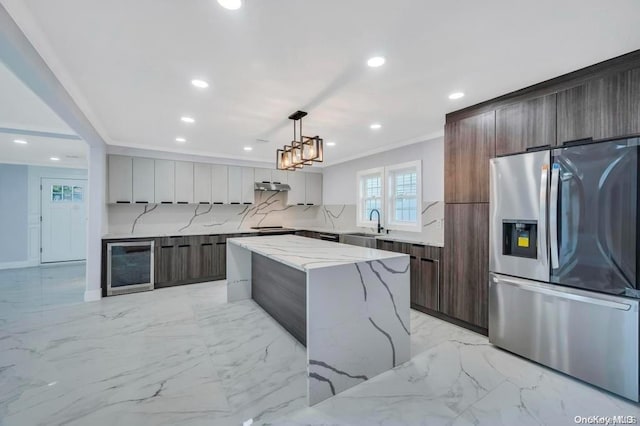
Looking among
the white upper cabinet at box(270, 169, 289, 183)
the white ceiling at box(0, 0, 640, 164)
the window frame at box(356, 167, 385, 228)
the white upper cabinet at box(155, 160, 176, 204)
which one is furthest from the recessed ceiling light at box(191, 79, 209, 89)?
the white upper cabinet at box(270, 169, 289, 183)

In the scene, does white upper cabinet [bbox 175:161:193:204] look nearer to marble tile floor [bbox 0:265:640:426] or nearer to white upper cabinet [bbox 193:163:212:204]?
white upper cabinet [bbox 193:163:212:204]

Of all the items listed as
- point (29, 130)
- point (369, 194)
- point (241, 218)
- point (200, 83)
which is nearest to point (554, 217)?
point (200, 83)

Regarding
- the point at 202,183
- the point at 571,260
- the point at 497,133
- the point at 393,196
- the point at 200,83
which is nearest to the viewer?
the point at 571,260

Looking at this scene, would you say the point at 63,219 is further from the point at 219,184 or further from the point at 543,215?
the point at 543,215

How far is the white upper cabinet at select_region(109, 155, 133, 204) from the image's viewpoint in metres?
4.68

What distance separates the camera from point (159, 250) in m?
4.73

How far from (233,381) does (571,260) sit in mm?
2837

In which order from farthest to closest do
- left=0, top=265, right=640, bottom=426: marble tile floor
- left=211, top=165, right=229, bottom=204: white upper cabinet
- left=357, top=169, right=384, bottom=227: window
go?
left=211, top=165, right=229, bottom=204: white upper cabinet
left=357, top=169, right=384, bottom=227: window
left=0, top=265, right=640, bottom=426: marble tile floor

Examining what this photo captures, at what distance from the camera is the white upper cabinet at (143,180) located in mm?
4852

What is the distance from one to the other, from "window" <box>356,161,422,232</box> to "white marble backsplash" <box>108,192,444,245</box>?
0.16m

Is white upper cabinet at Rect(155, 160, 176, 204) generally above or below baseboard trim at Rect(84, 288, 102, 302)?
above

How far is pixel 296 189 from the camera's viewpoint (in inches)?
258

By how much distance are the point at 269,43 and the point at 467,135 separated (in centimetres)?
229

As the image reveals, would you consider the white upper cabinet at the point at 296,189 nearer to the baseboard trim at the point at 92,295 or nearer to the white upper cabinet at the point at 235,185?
the white upper cabinet at the point at 235,185
